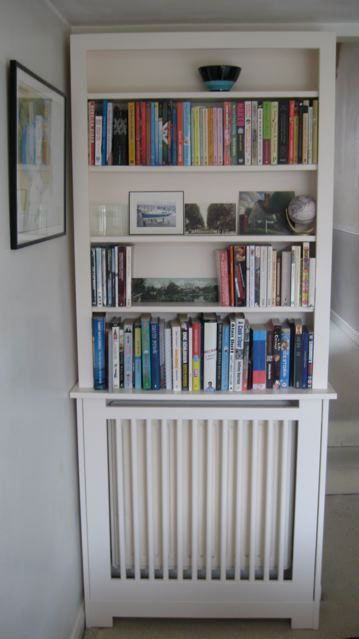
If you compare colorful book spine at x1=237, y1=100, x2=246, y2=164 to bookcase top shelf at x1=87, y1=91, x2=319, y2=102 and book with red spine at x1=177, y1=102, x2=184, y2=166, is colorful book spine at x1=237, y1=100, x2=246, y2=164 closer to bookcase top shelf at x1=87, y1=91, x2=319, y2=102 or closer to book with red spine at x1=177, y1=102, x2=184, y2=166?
bookcase top shelf at x1=87, y1=91, x2=319, y2=102

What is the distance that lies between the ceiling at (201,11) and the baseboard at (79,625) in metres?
2.11

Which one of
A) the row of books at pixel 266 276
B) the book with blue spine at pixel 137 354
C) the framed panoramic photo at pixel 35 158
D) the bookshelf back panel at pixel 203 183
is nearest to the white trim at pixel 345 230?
the bookshelf back panel at pixel 203 183

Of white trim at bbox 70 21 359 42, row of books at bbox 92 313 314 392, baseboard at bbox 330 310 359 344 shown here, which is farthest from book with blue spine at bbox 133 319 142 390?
baseboard at bbox 330 310 359 344

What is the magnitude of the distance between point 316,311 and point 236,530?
877 millimetres

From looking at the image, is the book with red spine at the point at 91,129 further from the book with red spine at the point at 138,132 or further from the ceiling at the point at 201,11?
the ceiling at the point at 201,11

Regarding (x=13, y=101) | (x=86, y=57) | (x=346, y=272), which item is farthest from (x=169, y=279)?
(x=346, y=272)

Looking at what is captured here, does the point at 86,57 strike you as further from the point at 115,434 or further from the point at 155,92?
the point at 115,434

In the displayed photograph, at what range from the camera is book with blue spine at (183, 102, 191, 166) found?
95.9 inches

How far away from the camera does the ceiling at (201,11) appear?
2.23 m

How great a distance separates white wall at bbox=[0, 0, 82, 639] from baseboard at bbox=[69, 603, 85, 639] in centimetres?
3

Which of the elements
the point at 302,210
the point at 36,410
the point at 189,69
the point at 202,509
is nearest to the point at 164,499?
the point at 202,509

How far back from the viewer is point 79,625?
263 cm

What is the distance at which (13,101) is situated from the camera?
5.58ft

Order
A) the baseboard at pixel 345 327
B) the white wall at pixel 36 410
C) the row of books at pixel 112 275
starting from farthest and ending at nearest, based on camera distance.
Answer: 1. the baseboard at pixel 345 327
2. the row of books at pixel 112 275
3. the white wall at pixel 36 410
